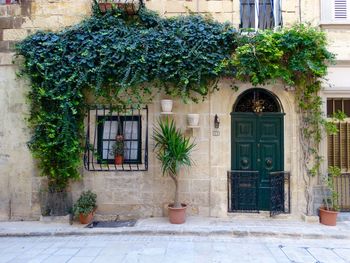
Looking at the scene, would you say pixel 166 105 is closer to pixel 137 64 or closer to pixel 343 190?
pixel 137 64

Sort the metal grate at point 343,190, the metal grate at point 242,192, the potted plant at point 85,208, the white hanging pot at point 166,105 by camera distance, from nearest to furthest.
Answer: the potted plant at point 85,208 → the white hanging pot at point 166,105 → the metal grate at point 242,192 → the metal grate at point 343,190

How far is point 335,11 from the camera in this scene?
294 inches

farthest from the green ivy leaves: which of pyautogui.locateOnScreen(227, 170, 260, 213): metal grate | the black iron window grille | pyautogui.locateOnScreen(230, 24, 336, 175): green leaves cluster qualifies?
pyautogui.locateOnScreen(227, 170, 260, 213): metal grate

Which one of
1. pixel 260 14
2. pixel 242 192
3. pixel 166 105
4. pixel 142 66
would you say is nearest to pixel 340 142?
pixel 242 192

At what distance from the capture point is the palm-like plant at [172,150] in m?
6.71

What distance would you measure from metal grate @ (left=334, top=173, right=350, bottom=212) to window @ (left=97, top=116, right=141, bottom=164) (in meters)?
4.85

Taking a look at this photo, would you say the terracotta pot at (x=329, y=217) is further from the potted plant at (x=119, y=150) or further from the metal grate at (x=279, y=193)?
the potted plant at (x=119, y=150)

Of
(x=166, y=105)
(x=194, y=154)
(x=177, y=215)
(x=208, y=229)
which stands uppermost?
(x=166, y=105)

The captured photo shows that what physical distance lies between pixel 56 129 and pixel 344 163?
6842mm

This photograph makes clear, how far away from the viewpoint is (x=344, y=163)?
7.63m

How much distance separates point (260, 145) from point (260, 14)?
320cm

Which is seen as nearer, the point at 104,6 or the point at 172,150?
the point at 172,150

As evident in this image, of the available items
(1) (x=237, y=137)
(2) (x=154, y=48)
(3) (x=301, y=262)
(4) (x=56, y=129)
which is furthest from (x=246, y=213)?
(4) (x=56, y=129)

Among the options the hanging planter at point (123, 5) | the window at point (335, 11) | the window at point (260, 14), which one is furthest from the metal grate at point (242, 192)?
the hanging planter at point (123, 5)
